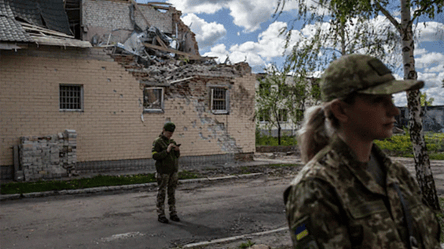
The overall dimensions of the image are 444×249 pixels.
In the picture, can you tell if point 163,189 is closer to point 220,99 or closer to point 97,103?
point 97,103

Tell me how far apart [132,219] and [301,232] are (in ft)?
22.0

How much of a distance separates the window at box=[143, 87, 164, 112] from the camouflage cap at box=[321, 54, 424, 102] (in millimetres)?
14441

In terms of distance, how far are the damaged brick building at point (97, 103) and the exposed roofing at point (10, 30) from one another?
34mm

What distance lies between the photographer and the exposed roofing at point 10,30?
475 inches

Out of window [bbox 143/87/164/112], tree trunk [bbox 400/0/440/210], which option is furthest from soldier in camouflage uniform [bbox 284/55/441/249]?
window [bbox 143/87/164/112]

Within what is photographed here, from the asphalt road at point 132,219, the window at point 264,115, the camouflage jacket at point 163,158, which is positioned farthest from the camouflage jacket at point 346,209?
the window at point 264,115

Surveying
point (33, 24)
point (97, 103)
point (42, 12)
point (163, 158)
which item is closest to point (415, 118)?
point (163, 158)

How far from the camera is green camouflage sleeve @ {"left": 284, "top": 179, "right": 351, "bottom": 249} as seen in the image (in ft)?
4.61

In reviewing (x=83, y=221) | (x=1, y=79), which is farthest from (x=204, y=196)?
(x=1, y=79)

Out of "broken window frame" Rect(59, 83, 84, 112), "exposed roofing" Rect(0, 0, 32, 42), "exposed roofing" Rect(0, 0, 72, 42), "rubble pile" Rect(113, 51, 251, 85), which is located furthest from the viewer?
"rubble pile" Rect(113, 51, 251, 85)

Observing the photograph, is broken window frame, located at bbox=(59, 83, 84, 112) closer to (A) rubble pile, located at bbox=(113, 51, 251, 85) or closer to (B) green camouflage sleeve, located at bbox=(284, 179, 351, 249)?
(A) rubble pile, located at bbox=(113, 51, 251, 85)

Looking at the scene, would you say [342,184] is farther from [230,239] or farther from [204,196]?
[204,196]

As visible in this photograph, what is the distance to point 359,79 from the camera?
5.17 feet

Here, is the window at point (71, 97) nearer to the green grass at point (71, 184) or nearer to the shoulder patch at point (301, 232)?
the green grass at point (71, 184)
